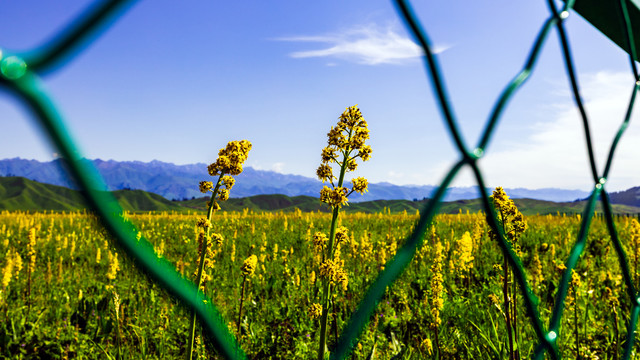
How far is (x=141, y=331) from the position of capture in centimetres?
279

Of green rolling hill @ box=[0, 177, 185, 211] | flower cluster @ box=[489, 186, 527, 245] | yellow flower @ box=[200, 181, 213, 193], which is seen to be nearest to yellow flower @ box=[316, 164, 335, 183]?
yellow flower @ box=[200, 181, 213, 193]

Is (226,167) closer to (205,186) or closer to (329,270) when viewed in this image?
(205,186)

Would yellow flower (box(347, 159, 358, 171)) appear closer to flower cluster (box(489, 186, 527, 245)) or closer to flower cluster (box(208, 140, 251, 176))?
flower cluster (box(208, 140, 251, 176))

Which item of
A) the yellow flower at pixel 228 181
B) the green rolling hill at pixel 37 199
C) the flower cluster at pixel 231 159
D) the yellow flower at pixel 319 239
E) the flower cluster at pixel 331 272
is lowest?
the green rolling hill at pixel 37 199

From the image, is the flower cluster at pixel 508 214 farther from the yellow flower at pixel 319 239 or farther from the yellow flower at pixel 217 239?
the yellow flower at pixel 217 239

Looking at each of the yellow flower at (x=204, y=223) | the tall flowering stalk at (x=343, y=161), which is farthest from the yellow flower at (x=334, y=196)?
the yellow flower at (x=204, y=223)

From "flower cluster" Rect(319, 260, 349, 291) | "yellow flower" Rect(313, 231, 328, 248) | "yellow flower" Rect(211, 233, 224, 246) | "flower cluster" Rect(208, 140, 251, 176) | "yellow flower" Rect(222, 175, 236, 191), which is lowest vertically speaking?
"flower cluster" Rect(319, 260, 349, 291)

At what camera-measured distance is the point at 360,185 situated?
163cm

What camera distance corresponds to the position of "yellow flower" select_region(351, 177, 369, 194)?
1612 mm

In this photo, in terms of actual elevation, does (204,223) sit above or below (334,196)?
below

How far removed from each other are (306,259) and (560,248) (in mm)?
4879

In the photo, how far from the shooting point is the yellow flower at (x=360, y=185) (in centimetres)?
161

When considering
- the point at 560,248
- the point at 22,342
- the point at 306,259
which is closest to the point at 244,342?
the point at 22,342

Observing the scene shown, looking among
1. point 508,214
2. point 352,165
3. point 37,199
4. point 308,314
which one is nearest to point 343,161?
point 352,165
